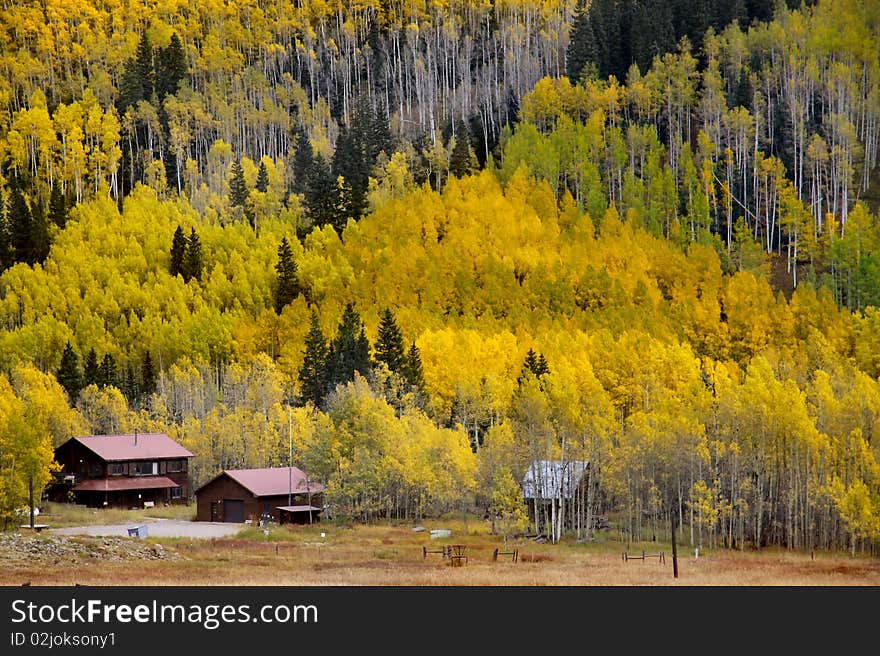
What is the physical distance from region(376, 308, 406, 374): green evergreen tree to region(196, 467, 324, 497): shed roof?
2356 centimetres

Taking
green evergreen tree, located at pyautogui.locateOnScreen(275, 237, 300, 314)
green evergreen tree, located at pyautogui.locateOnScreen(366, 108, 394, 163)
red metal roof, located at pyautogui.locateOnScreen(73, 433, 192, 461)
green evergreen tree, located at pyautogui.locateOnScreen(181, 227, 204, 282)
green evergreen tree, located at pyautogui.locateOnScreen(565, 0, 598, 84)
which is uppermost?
green evergreen tree, located at pyautogui.locateOnScreen(565, 0, 598, 84)

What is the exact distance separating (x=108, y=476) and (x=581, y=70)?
4125 inches

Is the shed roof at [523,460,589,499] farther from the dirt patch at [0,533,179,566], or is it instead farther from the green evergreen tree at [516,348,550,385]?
the dirt patch at [0,533,179,566]

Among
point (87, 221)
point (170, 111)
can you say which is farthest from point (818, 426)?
point (170, 111)

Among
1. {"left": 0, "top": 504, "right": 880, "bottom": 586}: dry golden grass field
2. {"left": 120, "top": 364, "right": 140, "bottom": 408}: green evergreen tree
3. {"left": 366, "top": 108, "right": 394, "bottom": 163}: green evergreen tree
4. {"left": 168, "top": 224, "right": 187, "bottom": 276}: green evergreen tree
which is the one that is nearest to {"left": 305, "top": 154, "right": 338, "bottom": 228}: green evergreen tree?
{"left": 366, "top": 108, "right": 394, "bottom": 163}: green evergreen tree

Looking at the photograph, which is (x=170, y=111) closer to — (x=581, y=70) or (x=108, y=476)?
(x=581, y=70)

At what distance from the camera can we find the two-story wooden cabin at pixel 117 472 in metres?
102

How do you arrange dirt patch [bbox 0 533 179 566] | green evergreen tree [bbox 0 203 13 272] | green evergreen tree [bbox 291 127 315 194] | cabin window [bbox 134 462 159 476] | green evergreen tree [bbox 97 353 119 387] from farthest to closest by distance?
green evergreen tree [bbox 291 127 315 194]
green evergreen tree [bbox 0 203 13 272]
green evergreen tree [bbox 97 353 119 387]
cabin window [bbox 134 462 159 476]
dirt patch [bbox 0 533 179 566]

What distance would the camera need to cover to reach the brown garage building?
305ft

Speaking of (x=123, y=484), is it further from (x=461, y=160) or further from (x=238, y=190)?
(x=461, y=160)

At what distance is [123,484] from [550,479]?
3561cm

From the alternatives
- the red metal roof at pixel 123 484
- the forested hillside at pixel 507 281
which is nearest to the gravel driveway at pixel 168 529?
the forested hillside at pixel 507 281

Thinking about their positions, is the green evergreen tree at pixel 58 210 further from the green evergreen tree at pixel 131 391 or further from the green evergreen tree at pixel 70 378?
the green evergreen tree at pixel 70 378

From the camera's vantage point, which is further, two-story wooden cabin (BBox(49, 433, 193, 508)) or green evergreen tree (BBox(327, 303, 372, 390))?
green evergreen tree (BBox(327, 303, 372, 390))
